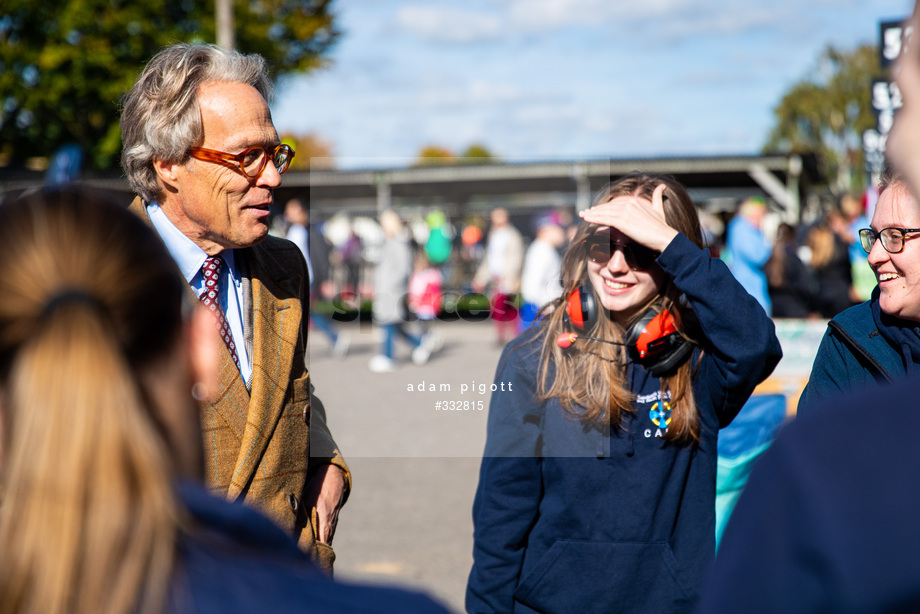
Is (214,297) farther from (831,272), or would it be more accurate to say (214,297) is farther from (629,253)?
(831,272)

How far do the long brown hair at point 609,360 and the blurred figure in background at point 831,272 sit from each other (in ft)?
30.6

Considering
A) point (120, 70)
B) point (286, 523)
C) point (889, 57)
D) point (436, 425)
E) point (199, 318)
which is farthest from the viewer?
point (120, 70)

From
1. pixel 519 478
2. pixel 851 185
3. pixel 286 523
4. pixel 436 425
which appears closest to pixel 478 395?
pixel 519 478

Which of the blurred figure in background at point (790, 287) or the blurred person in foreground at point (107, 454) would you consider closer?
the blurred person in foreground at point (107, 454)

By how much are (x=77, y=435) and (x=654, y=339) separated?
184 cm

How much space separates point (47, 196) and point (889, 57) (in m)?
8.48

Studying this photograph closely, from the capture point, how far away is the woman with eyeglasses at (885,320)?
7.24ft

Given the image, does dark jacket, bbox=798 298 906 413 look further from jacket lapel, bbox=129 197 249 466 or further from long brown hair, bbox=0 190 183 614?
long brown hair, bbox=0 190 183 614

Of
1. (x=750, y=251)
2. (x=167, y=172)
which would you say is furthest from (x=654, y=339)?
(x=750, y=251)

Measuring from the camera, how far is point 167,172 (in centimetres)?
232

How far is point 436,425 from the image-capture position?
336 inches

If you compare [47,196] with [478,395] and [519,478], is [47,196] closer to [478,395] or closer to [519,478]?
[519,478]

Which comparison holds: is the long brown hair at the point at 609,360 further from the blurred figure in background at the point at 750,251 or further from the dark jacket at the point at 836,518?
the blurred figure in background at the point at 750,251

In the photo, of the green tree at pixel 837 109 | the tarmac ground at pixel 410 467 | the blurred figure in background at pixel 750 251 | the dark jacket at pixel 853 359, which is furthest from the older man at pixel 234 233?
the green tree at pixel 837 109
